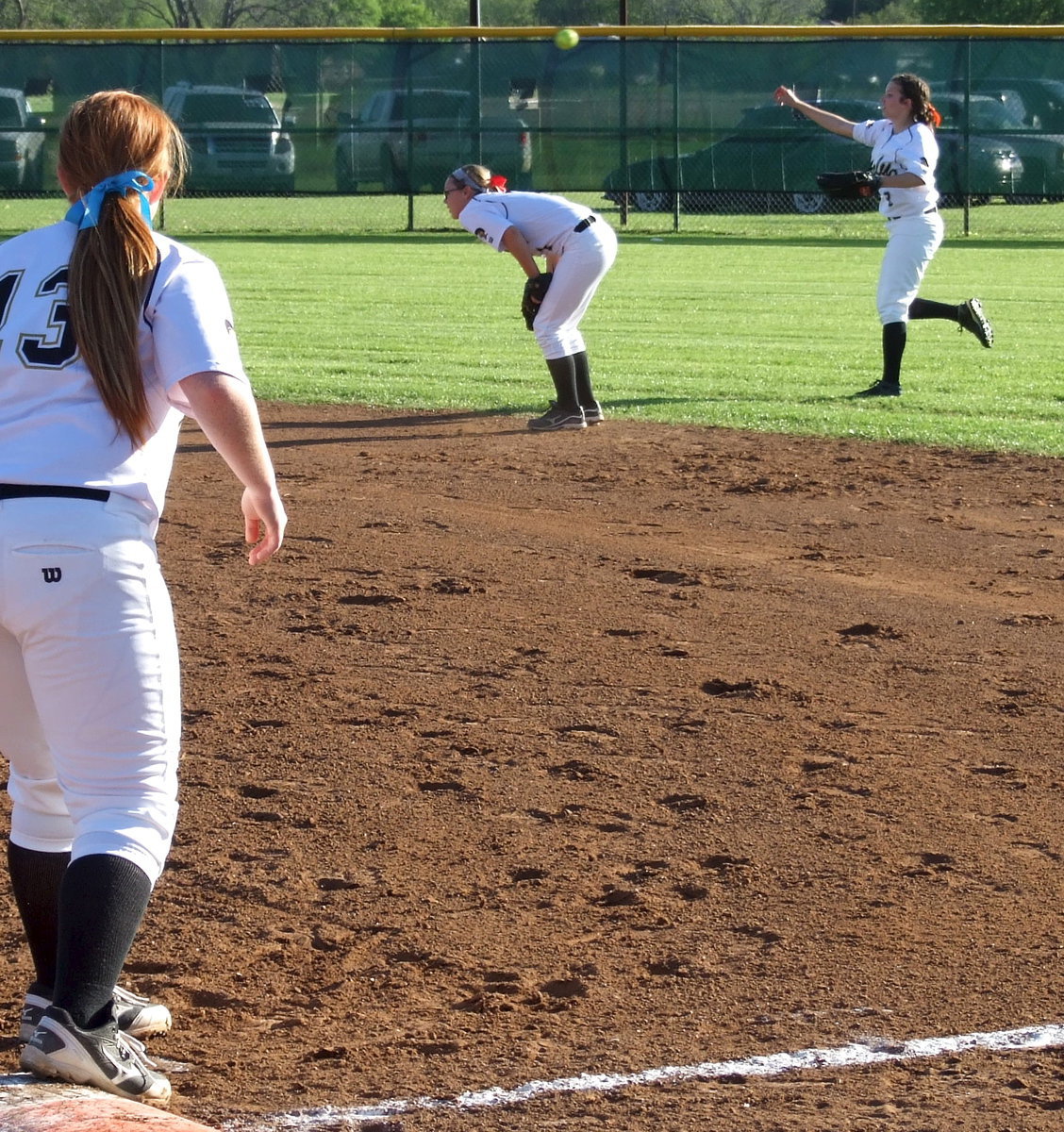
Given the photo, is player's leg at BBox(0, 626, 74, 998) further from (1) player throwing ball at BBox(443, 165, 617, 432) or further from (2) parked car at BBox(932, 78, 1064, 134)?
(2) parked car at BBox(932, 78, 1064, 134)

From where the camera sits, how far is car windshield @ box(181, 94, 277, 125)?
23.1m

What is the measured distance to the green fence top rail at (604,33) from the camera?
846 inches

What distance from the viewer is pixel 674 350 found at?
12312 mm

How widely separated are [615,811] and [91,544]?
186cm

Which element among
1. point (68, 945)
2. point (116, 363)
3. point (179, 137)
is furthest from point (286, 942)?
point (179, 137)

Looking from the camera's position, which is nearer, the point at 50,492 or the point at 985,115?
the point at 50,492

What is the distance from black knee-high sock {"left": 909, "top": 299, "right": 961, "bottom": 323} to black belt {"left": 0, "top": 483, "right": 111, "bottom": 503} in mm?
8483

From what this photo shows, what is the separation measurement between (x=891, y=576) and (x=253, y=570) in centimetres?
263

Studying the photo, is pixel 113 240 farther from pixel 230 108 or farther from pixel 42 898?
pixel 230 108

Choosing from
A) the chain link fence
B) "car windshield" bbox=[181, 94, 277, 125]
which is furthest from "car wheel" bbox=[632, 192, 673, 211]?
"car windshield" bbox=[181, 94, 277, 125]

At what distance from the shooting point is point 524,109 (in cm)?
2284

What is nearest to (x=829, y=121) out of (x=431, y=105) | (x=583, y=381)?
(x=583, y=381)

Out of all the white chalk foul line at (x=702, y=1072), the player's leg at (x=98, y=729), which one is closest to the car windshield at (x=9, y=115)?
the player's leg at (x=98, y=729)

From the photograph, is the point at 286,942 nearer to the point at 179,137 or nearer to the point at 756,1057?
the point at 756,1057
